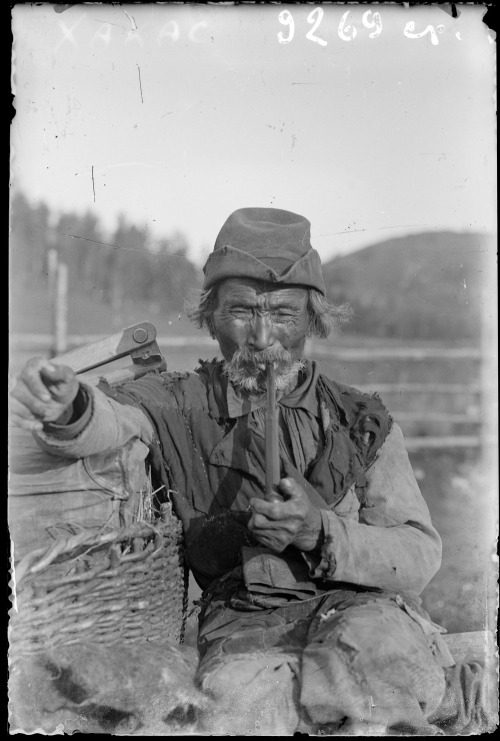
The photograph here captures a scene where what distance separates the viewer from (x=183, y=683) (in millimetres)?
2090

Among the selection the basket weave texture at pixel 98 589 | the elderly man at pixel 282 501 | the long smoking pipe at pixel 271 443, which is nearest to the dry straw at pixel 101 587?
the basket weave texture at pixel 98 589

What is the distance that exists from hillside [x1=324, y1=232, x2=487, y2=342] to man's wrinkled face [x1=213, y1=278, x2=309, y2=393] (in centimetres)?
58

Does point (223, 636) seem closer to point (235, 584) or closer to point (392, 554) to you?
point (235, 584)

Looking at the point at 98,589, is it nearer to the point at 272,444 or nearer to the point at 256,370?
the point at 272,444

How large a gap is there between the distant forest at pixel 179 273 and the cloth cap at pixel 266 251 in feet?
1.12

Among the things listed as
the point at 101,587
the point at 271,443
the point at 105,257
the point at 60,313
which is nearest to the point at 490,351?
the point at 271,443

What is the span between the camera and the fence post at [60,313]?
246 inches

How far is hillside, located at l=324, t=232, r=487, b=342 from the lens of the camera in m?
2.81

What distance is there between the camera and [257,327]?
238 centimetres

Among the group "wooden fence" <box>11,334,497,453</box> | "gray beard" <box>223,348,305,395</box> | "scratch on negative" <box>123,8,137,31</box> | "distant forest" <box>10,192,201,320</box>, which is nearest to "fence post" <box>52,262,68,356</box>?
"wooden fence" <box>11,334,497,453</box>

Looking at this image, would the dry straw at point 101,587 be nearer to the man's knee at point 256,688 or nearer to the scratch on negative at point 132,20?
the man's knee at point 256,688

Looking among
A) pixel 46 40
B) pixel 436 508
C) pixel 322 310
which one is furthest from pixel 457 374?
pixel 46 40

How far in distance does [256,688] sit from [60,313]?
4.77 meters

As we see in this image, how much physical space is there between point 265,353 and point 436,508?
3.56m
